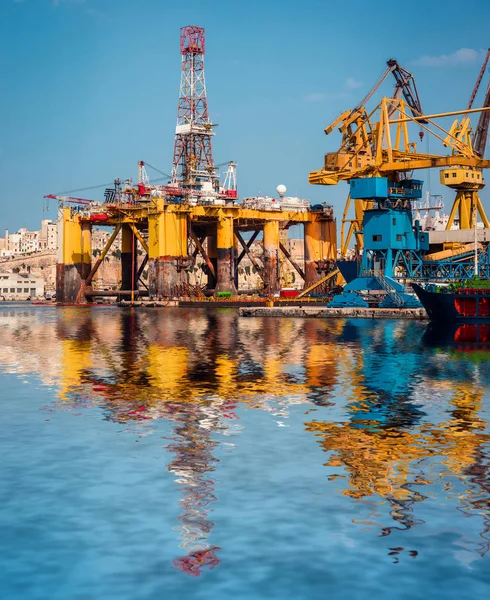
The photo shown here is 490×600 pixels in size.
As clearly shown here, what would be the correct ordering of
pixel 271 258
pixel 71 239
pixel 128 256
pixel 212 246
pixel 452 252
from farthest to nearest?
pixel 212 246 < pixel 128 256 < pixel 71 239 < pixel 271 258 < pixel 452 252

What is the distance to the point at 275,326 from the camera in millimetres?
70500

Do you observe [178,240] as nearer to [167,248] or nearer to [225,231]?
[167,248]

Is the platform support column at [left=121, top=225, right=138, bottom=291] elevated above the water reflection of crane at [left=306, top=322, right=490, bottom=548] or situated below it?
above

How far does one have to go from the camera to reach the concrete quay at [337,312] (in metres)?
78.8

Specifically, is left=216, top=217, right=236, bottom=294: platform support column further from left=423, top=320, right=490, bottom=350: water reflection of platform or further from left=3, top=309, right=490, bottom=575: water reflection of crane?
left=3, top=309, right=490, bottom=575: water reflection of crane

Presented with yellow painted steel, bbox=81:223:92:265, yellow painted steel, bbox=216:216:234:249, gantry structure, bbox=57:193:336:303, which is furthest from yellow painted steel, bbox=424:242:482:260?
yellow painted steel, bbox=81:223:92:265

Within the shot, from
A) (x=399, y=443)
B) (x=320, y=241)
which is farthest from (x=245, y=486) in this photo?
(x=320, y=241)

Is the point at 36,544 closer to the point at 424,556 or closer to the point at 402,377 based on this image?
the point at 424,556

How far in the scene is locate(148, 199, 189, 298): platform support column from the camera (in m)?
108

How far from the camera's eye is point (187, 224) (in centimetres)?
11131

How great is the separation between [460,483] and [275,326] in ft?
183

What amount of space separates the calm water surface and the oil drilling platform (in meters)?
77.6

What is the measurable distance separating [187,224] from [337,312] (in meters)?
32.9

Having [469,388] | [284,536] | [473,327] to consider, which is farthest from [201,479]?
[473,327]
